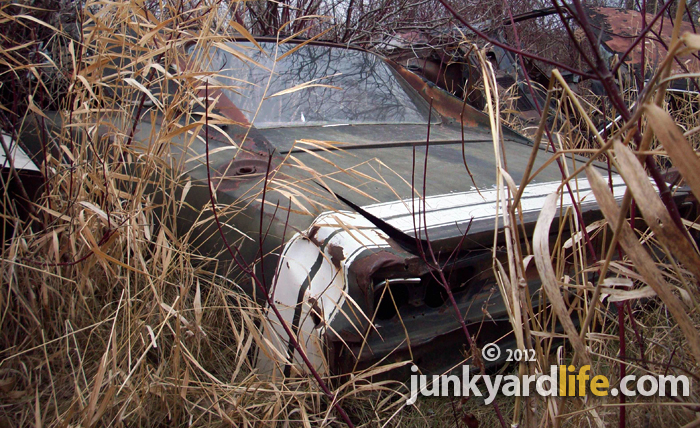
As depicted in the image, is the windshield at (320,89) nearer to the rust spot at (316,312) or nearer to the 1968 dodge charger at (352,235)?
the 1968 dodge charger at (352,235)

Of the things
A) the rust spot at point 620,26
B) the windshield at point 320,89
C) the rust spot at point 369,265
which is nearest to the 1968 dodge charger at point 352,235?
the rust spot at point 369,265

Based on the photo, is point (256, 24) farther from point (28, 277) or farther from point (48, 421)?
point (48, 421)

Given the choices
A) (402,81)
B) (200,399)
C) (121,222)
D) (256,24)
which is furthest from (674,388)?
(256,24)

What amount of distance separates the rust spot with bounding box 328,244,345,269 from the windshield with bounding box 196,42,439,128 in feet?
3.69

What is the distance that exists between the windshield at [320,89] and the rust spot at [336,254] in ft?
3.69

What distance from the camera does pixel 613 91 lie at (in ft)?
2.38

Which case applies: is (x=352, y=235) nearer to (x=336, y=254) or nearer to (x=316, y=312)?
(x=336, y=254)

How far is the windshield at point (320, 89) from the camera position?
2.53 m

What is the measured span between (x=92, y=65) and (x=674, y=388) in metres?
1.89

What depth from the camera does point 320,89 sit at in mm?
2752

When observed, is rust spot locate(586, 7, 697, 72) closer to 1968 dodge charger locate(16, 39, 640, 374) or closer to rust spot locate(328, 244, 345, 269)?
1968 dodge charger locate(16, 39, 640, 374)

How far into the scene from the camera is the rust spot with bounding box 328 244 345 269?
144 cm

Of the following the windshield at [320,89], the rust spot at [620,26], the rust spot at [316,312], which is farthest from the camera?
the rust spot at [620,26]

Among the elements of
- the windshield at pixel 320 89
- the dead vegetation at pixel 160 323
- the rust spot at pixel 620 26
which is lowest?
the dead vegetation at pixel 160 323
